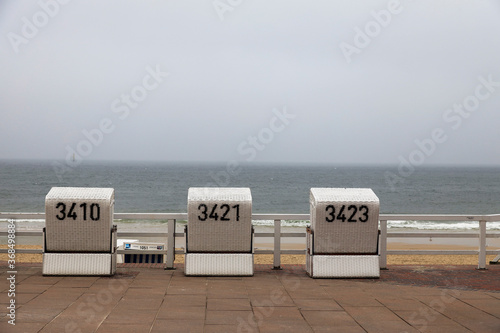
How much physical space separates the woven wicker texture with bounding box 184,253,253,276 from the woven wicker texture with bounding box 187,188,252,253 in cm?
15

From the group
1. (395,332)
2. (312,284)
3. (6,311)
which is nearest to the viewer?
(395,332)

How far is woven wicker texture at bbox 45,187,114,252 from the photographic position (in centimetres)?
885

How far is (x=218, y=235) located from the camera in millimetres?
9039

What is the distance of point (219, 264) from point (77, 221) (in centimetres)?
227

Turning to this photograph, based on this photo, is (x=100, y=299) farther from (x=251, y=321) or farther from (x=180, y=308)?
(x=251, y=321)

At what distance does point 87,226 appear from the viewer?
8.89 meters

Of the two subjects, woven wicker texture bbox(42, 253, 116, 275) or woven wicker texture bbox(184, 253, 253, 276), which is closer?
woven wicker texture bbox(42, 253, 116, 275)

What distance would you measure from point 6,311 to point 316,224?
15.1ft

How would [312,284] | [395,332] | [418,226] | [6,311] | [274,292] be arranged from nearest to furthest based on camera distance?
[395,332]
[6,311]
[274,292]
[312,284]
[418,226]

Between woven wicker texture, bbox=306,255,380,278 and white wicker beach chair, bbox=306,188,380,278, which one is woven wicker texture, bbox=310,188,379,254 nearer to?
white wicker beach chair, bbox=306,188,380,278

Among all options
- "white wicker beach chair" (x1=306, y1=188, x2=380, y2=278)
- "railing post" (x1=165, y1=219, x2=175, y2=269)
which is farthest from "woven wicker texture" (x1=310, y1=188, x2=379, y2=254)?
"railing post" (x1=165, y1=219, x2=175, y2=269)

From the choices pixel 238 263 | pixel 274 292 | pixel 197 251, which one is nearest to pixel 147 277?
pixel 197 251

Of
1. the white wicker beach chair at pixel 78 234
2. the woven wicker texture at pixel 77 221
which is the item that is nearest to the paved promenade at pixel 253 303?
the white wicker beach chair at pixel 78 234

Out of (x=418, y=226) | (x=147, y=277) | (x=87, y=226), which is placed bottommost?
(x=418, y=226)
